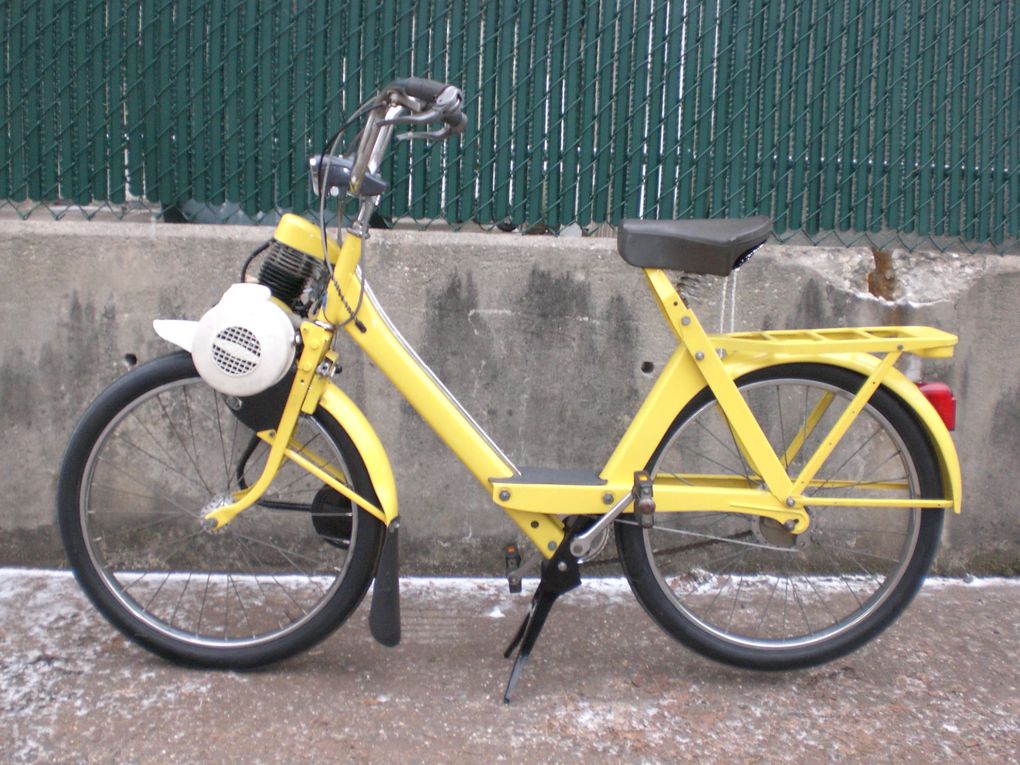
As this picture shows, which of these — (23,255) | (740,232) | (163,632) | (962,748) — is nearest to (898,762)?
(962,748)

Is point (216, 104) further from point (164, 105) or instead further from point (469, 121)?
point (469, 121)

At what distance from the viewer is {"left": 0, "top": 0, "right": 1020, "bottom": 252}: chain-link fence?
370cm

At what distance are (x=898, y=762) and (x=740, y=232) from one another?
142 centimetres

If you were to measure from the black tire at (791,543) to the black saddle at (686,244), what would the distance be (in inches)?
Result: 13.9

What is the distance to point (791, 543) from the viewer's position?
3045mm

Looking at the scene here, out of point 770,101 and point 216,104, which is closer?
point 216,104

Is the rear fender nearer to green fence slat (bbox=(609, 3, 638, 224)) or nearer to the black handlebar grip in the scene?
green fence slat (bbox=(609, 3, 638, 224))

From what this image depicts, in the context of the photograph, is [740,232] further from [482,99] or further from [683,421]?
[482,99]

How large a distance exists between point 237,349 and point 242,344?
0.02m

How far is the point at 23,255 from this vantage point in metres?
3.67

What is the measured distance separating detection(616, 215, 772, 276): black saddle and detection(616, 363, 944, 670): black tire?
35 cm

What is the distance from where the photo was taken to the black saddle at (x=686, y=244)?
9.37ft

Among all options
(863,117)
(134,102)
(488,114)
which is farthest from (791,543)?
(134,102)

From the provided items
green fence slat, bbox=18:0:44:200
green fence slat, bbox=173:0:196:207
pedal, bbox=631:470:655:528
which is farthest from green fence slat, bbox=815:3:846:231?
green fence slat, bbox=18:0:44:200
